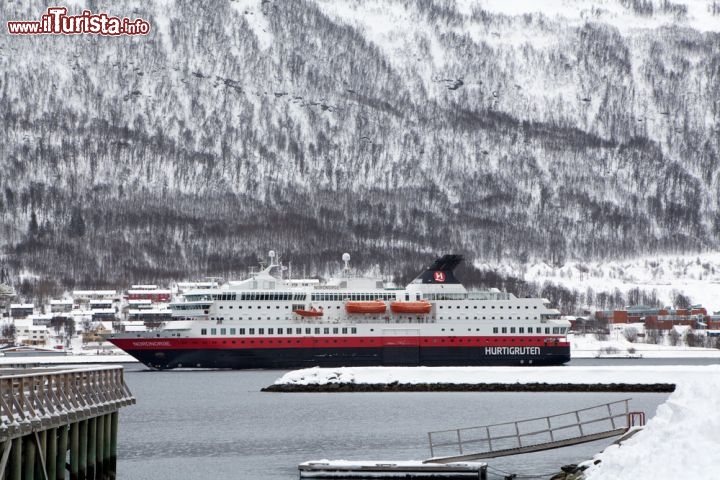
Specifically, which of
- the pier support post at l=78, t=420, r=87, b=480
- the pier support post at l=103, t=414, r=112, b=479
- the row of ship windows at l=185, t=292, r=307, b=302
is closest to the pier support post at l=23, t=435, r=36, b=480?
the pier support post at l=78, t=420, r=87, b=480

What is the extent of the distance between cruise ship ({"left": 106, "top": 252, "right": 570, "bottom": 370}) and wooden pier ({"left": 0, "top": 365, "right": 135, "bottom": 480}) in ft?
192

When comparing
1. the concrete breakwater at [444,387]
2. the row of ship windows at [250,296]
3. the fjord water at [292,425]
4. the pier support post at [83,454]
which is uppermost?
the row of ship windows at [250,296]

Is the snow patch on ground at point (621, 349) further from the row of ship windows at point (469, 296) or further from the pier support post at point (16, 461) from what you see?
the pier support post at point (16, 461)

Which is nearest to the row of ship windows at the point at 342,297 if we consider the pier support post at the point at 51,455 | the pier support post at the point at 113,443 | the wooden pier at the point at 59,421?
the wooden pier at the point at 59,421

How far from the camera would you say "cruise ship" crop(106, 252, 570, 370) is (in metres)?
92.4

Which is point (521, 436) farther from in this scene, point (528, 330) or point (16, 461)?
point (528, 330)

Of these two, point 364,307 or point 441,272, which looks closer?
point 364,307

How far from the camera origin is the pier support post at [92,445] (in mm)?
30578

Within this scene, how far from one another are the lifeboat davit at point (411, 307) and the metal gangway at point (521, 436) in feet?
133

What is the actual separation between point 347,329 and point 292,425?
43.5 meters

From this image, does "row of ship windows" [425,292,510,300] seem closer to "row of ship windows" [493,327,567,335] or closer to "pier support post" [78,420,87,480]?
"row of ship windows" [493,327,567,335]

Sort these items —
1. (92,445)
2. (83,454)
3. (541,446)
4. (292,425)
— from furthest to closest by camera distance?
1. (292,425)
2. (541,446)
3. (92,445)
4. (83,454)

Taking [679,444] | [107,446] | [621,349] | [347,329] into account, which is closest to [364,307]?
[347,329]

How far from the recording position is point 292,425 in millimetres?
50125
